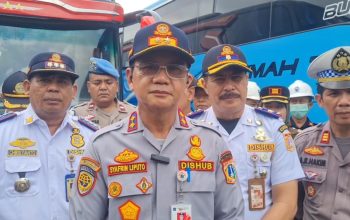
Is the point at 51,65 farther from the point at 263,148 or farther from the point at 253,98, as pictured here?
the point at 253,98

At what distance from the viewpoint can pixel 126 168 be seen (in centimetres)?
178

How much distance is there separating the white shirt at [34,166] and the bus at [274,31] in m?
3.68

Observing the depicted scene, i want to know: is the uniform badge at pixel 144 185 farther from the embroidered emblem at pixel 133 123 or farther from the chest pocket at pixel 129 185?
the embroidered emblem at pixel 133 123

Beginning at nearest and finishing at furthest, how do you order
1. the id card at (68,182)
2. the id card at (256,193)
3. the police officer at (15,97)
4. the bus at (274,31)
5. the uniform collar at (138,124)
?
the uniform collar at (138,124)
the id card at (256,193)
the id card at (68,182)
the police officer at (15,97)
the bus at (274,31)

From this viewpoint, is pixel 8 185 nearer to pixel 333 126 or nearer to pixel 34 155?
pixel 34 155

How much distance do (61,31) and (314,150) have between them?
402 centimetres

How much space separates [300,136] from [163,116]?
143 centimetres

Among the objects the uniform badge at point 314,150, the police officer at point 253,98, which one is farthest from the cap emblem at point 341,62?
the police officer at point 253,98

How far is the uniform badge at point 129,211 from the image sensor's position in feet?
5.71

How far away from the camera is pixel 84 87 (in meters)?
5.73

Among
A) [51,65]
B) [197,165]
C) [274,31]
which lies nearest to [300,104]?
[274,31]

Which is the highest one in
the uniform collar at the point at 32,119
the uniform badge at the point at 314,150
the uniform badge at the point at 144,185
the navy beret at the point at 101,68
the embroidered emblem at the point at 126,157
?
the navy beret at the point at 101,68

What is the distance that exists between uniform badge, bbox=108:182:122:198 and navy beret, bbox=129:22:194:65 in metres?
0.53

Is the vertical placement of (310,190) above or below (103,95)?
below
